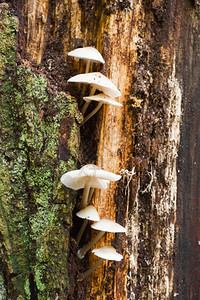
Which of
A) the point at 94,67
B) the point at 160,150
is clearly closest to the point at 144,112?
the point at 160,150

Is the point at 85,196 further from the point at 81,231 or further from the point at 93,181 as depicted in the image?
the point at 81,231

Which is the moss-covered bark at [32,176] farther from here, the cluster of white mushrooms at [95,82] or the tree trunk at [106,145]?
the cluster of white mushrooms at [95,82]

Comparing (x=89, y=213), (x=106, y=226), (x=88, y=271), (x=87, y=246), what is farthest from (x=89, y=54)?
(x=88, y=271)

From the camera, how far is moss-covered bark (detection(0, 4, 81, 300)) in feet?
8.68

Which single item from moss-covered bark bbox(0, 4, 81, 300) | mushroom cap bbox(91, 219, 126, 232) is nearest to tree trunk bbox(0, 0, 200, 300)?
moss-covered bark bbox(0, 4, 81, 300)

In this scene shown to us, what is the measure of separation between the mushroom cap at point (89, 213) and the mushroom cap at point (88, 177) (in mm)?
185

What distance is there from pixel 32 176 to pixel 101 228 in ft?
2.33

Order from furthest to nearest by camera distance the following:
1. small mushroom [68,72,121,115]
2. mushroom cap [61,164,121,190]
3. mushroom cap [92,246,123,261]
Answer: small mushroom [68,72,121,115] < mushroom cap [92,246,123,261] < mushroom cap [61,164,121,190]

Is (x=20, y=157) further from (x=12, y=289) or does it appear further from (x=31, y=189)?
(x=12, y=289)

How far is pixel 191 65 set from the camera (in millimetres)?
3576

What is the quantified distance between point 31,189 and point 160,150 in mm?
1329

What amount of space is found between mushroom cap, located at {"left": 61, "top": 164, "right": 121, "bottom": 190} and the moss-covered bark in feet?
0.36

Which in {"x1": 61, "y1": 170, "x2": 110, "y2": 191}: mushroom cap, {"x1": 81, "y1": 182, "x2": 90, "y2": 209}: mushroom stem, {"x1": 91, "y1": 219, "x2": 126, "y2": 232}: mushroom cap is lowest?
{"x1": 91, "y1": 219, "x2": 126, "y2": 232}: mushroom cap

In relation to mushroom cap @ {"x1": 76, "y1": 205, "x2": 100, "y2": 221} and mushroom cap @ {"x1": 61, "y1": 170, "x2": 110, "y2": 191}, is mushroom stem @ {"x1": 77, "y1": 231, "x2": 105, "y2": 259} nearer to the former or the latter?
mushroom cap @ {"x1": 76, "y1": 205, "x2": 100, "y2": 221}
